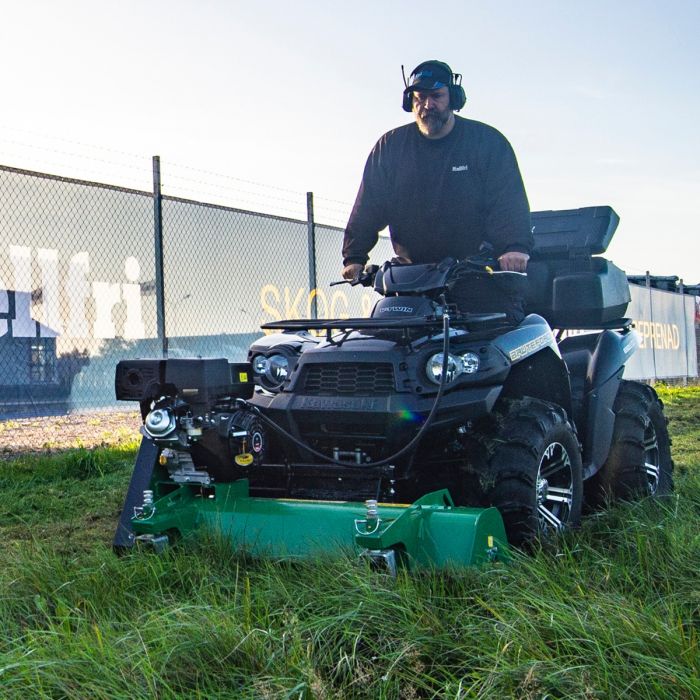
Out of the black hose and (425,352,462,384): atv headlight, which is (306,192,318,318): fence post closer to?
the black hose

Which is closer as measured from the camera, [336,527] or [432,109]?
[336,527]

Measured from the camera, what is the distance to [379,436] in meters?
3.62

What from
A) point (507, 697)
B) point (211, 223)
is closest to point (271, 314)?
point (211, 223)

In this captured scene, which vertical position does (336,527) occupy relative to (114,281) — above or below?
below

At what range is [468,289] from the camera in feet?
13.8

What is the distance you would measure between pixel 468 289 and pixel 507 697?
7.84ft

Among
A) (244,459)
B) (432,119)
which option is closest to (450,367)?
(244,459)

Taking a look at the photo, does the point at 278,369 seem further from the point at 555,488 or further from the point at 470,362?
the point at 555,488

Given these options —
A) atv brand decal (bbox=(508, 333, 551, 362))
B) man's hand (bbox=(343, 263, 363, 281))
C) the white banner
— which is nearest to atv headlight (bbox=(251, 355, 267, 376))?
man's hand (bbox=(343, 263, 363, 281))

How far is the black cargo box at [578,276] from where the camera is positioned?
16.1ft

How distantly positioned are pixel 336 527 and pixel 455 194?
1.78 meters

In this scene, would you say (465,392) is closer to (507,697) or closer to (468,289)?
(468,289)

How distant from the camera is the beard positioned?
4.39 meters

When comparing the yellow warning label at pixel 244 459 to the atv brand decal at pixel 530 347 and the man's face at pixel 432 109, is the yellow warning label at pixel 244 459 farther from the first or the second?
the man's face at pixel 432 109
